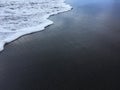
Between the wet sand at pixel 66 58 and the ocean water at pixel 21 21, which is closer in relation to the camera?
the wet sand at pixel 66 58

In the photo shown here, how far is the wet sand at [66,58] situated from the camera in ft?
8.41

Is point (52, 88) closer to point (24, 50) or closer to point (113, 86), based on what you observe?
point (113, 86)

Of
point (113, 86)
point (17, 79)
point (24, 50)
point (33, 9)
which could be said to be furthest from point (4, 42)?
point (33, 9)

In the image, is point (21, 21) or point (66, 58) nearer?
point (66, 58)

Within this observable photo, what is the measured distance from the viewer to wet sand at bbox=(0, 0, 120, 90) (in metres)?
2.56

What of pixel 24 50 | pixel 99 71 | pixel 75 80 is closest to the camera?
pixel 75 80

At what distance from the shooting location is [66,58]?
3191 millimetres

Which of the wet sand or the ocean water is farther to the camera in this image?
the ocean water

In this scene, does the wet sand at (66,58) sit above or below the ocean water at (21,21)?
above

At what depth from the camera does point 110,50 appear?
340 centimetres

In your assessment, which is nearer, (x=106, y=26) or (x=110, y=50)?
(x=110, y=50)

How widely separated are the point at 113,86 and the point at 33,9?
5074mm

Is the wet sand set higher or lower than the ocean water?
higher

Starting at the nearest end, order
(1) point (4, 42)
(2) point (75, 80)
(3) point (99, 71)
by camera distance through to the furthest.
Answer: (2) point (75, 80)
(3) point (99, 71)
(1) point (4, 42)
